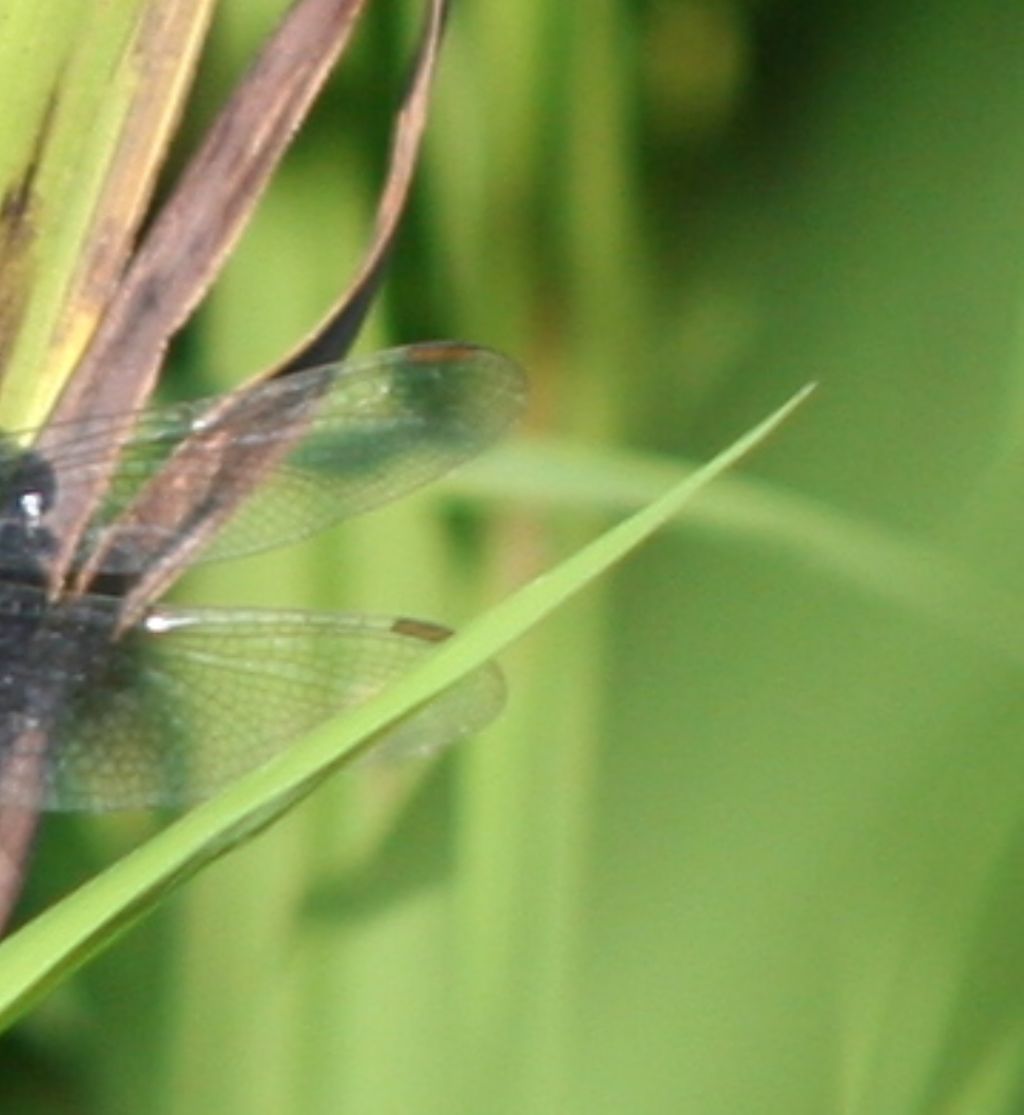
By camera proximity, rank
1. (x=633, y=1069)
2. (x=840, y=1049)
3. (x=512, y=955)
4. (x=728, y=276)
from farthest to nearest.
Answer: (x=728, y=276) < (x=512, y=955) < (x=840, y=1049) < (x=633, y=1069)

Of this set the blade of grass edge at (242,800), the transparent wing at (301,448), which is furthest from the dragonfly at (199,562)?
the blade of grass edge at (242,800)

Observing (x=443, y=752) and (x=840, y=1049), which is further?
(x=443, y=752)

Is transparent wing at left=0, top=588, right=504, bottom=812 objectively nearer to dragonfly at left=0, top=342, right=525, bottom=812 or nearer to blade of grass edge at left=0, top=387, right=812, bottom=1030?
dragonfly at left=0, top=342, right=525, bottom=812

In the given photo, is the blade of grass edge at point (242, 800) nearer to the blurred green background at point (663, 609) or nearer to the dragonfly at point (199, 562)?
the blurred green background at point (663, 609)

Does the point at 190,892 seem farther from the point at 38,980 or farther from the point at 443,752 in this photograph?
the point at 38,980

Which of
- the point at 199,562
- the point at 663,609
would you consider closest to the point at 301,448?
the point at 199,562

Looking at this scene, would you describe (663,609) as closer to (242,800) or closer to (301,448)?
(242,800)

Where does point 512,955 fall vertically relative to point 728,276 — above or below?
below

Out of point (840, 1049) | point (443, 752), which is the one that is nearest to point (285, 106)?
point (443, 752)
